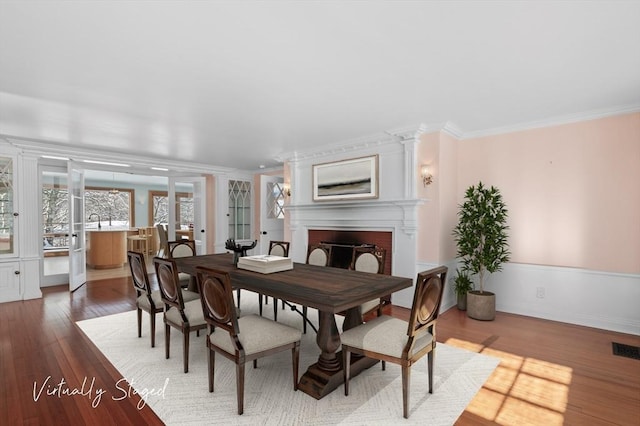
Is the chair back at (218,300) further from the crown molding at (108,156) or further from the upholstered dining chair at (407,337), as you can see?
the crown molding at (108,156)

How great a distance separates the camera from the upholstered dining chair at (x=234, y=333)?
2.04 m

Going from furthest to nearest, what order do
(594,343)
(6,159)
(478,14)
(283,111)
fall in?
(6,159) → (283,111) → (594,343) → (478,14)

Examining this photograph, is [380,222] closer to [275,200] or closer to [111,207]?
[275,200]

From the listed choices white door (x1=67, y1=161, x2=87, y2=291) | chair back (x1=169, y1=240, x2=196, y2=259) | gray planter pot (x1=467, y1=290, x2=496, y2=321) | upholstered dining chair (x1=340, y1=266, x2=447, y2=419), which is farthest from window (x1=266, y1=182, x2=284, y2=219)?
upholstered dining chair (x1=340, y1=266, x2=447, y2=419)

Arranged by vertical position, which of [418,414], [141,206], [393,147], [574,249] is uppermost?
[393,147]

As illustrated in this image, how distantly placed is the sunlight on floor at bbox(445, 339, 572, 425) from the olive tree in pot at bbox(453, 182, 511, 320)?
3.37ft

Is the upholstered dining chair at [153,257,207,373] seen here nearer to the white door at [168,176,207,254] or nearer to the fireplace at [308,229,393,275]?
the fireplace at [308,229,393,275]

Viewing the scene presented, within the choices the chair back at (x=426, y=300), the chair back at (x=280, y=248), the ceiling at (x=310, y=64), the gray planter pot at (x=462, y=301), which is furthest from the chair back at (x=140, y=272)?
the gray planter pot at (x=462, y=301)

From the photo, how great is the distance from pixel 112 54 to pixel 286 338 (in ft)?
7.67

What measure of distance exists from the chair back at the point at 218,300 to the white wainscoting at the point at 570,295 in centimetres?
292

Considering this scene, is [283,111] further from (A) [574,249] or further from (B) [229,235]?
(B) [229,235]

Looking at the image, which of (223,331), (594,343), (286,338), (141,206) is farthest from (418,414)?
(141,206)

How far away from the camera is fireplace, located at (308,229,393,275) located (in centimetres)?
459

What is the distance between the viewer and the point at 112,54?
2.25 meters
